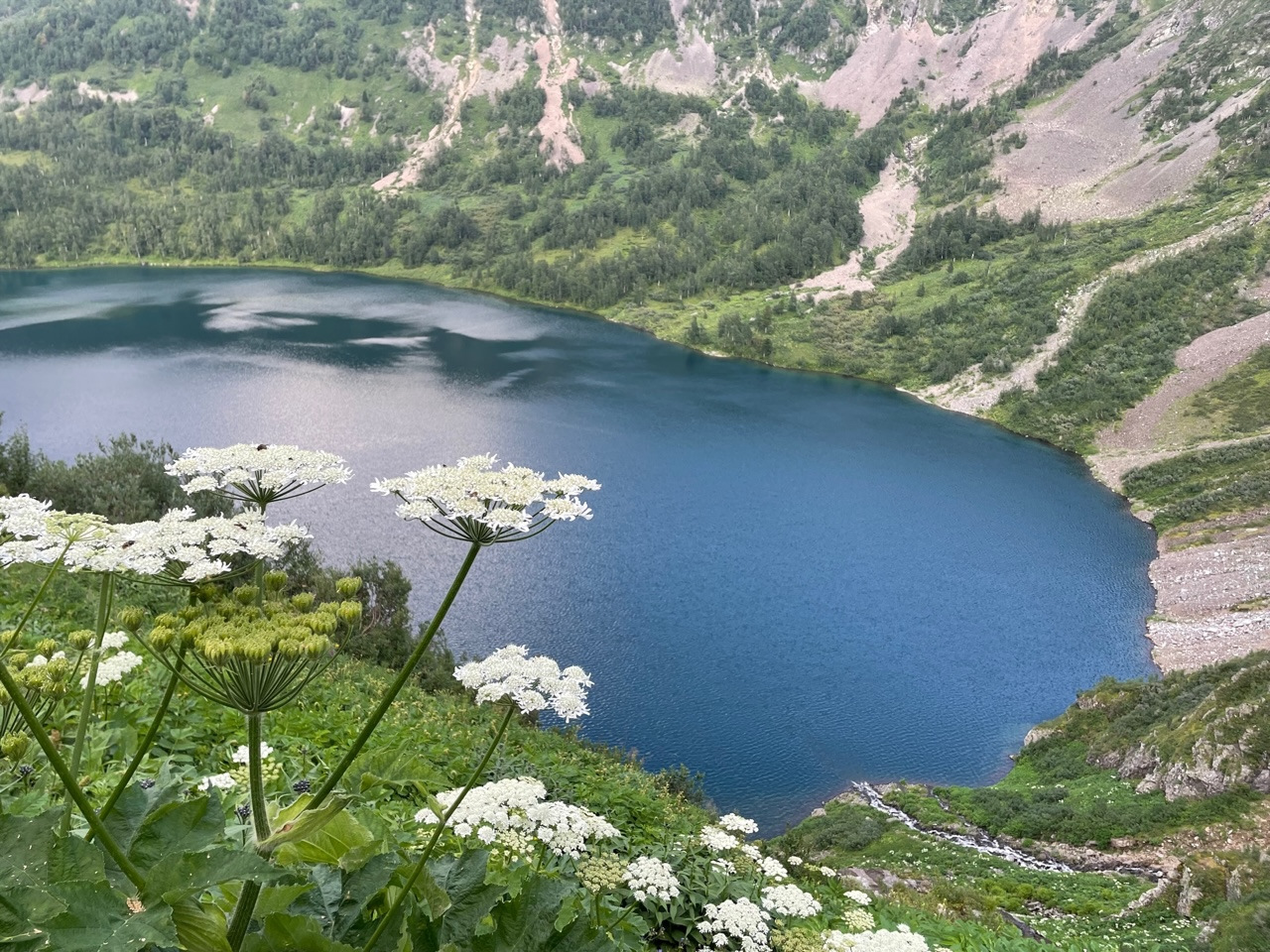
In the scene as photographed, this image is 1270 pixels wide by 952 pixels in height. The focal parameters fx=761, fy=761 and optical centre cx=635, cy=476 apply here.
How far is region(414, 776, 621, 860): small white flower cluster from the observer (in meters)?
5.87

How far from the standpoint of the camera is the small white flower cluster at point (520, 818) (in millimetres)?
5867

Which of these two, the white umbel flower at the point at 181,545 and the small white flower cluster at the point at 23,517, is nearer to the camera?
the white umbel flower at the point at 181,545

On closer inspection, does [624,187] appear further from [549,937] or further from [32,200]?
[549,937]

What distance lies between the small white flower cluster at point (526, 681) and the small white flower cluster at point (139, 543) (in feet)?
6.03

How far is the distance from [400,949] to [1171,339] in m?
118

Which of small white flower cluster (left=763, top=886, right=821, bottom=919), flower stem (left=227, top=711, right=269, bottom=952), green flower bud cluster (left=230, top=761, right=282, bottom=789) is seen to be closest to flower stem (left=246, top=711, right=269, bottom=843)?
flower stem (left=227, top=711, right=269, bottom=952)

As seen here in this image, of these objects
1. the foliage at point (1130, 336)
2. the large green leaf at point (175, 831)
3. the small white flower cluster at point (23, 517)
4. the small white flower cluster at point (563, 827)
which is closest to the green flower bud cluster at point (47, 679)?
the small white flower cluster at point (23, 517)

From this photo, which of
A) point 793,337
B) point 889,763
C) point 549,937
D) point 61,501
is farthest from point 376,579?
point 793,337

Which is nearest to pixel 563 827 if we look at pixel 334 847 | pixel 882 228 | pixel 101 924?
pixel 334 847

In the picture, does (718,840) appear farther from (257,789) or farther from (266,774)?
(257,789)

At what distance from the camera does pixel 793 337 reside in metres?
123

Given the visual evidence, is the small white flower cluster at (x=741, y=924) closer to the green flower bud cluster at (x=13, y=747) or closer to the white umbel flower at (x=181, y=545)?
the white umbel flower at (x=181, y=545)

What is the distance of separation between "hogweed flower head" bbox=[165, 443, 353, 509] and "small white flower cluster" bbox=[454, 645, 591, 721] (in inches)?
69.7

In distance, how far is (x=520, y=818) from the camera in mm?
6137
